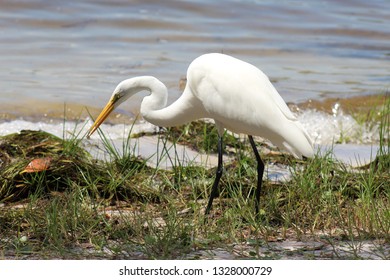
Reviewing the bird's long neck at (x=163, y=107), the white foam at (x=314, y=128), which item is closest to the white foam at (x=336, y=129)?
the white foam at (x=314, y=128)

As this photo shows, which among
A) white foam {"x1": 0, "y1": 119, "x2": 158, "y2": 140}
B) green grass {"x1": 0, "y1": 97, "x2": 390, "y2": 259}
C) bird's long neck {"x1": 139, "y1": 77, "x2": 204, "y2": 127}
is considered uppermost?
bird's long neck {"x1": 139, "y1": 77, "x2": 204, "y2": 127}

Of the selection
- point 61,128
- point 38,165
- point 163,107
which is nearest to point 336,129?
point 61,128

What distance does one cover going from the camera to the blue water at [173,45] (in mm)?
7961

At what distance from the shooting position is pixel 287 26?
1116cm

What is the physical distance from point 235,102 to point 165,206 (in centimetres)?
62

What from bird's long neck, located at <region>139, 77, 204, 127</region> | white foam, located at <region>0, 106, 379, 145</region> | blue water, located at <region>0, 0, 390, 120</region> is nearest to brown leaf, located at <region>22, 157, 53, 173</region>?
bird's long neck, located at <region>139, 77, 204, 127</region>

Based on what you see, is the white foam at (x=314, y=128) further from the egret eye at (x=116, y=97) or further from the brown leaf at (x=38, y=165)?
the brown leaf at (x=38, y=165)

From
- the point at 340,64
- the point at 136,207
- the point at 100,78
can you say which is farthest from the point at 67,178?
the point at 340,64

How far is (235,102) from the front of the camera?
433cm

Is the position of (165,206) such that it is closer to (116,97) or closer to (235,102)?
(235,102)

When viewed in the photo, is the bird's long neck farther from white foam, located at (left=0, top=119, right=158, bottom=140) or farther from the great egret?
white foam, located at (left=0, top=119, right=158, bottom=140)

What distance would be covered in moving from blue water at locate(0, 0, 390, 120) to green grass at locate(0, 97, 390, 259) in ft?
8.53

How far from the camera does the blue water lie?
7961 mm

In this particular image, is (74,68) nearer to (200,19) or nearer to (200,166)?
(200,19)
